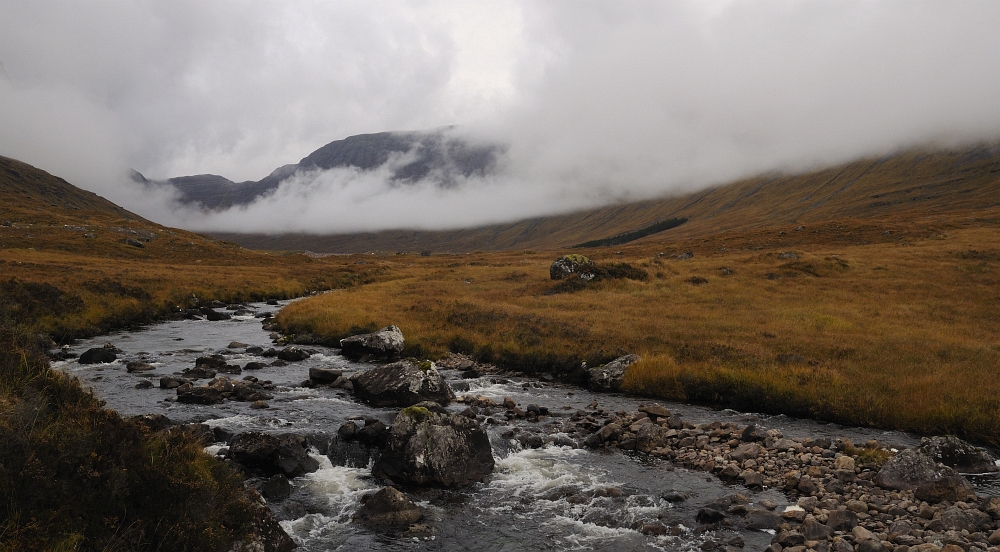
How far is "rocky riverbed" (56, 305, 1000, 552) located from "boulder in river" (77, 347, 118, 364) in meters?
4.24

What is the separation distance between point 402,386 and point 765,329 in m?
20.6

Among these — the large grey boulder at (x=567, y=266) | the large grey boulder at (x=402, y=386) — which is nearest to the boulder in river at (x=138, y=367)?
the large grey boulder at (x=402, y=386)

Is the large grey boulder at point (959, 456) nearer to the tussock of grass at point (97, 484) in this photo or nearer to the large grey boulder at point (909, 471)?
the large grey boulder at point (909, 471)

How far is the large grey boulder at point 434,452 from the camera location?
47.0 ft

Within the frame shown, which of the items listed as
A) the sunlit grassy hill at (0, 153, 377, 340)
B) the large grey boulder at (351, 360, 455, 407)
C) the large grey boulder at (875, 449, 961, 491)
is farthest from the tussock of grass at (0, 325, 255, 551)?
the sunlit grassy hill at (0, 153, 377, 340)

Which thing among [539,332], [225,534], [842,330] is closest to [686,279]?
[842,330]

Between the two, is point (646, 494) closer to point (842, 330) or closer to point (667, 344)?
point (667, 344)

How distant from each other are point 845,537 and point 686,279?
40882 mm

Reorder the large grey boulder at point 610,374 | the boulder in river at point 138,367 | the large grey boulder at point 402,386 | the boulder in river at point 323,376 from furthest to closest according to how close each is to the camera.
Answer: the boulder in river at point 138,367
the boulder in river at point 323,376
the large grey boulder at point 610,374
the large grey boulder at point 402,386

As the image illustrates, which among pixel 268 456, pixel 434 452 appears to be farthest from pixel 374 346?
pixel 434 452

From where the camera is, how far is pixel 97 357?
26.4 m

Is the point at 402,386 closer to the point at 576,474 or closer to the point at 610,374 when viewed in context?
the point at 576,474

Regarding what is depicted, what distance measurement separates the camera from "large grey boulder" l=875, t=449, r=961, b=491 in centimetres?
1295

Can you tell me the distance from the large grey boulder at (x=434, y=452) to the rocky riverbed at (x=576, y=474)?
0.20 feet
